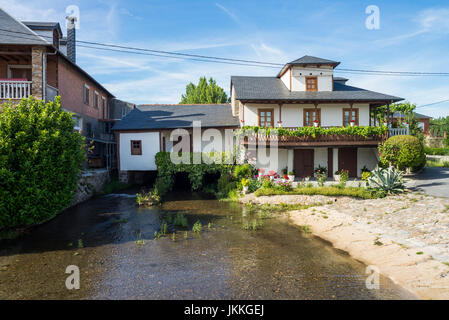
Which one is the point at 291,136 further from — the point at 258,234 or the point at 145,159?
the point at 145,159

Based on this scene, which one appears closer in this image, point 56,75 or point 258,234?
point 258,234

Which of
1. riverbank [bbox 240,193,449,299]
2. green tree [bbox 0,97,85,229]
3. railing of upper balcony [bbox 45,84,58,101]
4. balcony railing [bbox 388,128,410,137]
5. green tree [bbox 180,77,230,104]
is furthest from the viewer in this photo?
green tree [bbox 180,77,230,104]

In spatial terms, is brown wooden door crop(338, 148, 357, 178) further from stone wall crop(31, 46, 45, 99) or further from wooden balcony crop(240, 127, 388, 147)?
stone wall crop(31, 46, 45, 99)

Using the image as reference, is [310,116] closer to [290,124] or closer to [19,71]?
[290,124]

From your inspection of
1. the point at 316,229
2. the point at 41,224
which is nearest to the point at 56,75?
the point at 41,224

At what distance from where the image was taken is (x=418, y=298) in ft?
18.9

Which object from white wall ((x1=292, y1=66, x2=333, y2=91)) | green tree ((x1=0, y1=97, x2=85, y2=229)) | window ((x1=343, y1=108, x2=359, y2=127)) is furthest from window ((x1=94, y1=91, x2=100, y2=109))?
window ((x1=343, y1=108, x2=359, y2=127))

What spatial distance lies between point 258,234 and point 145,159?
1366 centimetres

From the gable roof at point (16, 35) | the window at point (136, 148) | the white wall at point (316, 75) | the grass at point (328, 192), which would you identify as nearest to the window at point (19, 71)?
the gable roof at point (16, 35)

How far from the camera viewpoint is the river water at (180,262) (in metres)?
6.16

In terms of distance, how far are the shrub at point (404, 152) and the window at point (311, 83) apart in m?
7.31

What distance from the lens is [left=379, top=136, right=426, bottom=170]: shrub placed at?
51.2ft

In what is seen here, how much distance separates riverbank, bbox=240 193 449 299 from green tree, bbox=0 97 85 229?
990 centimetres

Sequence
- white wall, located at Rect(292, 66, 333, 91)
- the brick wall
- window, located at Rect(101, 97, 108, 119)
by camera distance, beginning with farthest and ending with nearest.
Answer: window, located at Rect(101, 97, 108, 119)
white wall, located at Rect(292, 66, 333, 91)
the brick wall
